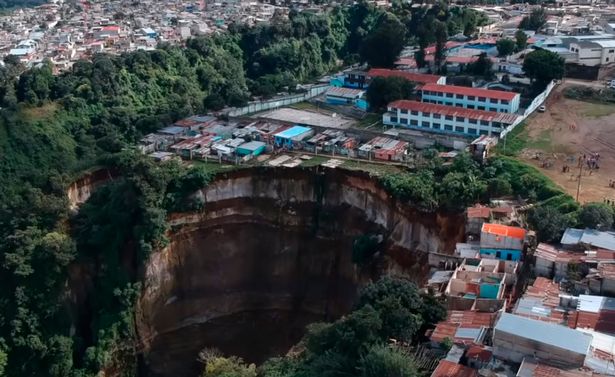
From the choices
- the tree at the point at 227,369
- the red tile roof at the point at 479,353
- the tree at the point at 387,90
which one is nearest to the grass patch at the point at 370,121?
the tree at the point at 387,90

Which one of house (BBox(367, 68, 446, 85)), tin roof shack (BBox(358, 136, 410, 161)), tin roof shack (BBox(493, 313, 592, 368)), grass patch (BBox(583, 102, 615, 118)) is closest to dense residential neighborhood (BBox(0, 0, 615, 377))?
tin roof shack (BBox(493, 313, 592, 368))

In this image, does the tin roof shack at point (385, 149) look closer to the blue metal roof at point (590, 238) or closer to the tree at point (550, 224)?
the tree at point (550, 224)

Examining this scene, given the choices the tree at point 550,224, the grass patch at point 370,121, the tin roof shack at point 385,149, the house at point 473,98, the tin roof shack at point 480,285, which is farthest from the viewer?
the grass patch at point 370,121

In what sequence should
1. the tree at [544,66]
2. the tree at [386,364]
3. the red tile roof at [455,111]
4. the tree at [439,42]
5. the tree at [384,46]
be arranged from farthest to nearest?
the tree at [384,46] < the tree at [439,42] < the tree at [544,66] < the red tile roof at [455,111] < the tree at [386,364]

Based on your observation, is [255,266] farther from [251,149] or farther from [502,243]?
[502,243]

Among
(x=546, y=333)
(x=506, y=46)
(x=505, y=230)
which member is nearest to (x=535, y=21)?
(x=506, y=46)
